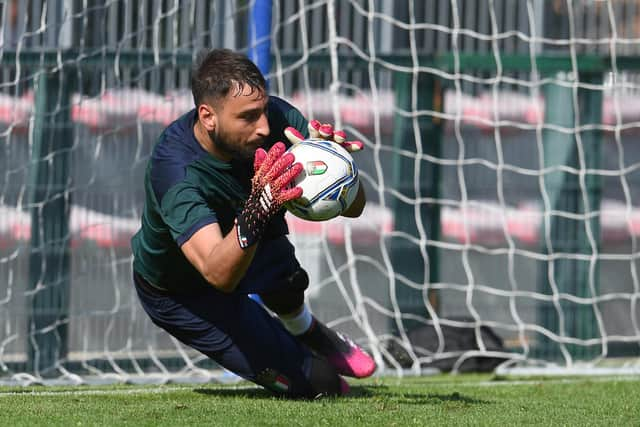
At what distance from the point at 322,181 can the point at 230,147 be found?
0.61 m

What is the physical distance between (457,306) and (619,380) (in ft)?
5.31

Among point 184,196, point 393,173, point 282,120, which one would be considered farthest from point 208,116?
point 393,173

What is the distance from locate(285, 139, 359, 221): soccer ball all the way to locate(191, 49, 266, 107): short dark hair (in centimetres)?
40

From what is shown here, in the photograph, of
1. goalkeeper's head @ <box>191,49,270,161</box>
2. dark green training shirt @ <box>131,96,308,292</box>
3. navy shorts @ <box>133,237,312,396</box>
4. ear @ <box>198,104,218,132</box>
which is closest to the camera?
dark green training shirt @ <box>131,96,308,292</box>

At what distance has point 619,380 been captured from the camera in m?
7.11

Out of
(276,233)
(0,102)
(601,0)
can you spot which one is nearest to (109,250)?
(0,102)

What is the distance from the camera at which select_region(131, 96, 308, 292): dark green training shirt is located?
5.06 meters

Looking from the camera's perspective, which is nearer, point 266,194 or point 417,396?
point 266,194

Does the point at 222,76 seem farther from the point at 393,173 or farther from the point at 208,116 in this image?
the point at 393,173

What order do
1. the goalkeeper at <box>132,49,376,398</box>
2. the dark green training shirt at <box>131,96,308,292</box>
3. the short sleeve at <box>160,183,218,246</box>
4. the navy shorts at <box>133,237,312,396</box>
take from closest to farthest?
the goalkeeper at <box>132,49,376,398</box> → the short sleeve at <box>160,183,218,246</box> → the dark green training shirt at <box>131,96,308,292</box> → the navy shorts at <box>133,237,312,396</box>

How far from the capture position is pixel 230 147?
531 cm

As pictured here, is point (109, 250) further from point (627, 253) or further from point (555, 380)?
point (627, 253)

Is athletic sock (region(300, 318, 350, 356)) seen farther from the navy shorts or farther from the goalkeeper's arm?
the goalkeeper's arm

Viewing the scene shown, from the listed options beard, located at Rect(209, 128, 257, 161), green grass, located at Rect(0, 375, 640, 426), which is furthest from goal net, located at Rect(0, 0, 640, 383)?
beard, located at Rect(209, 128, 257, 161)
